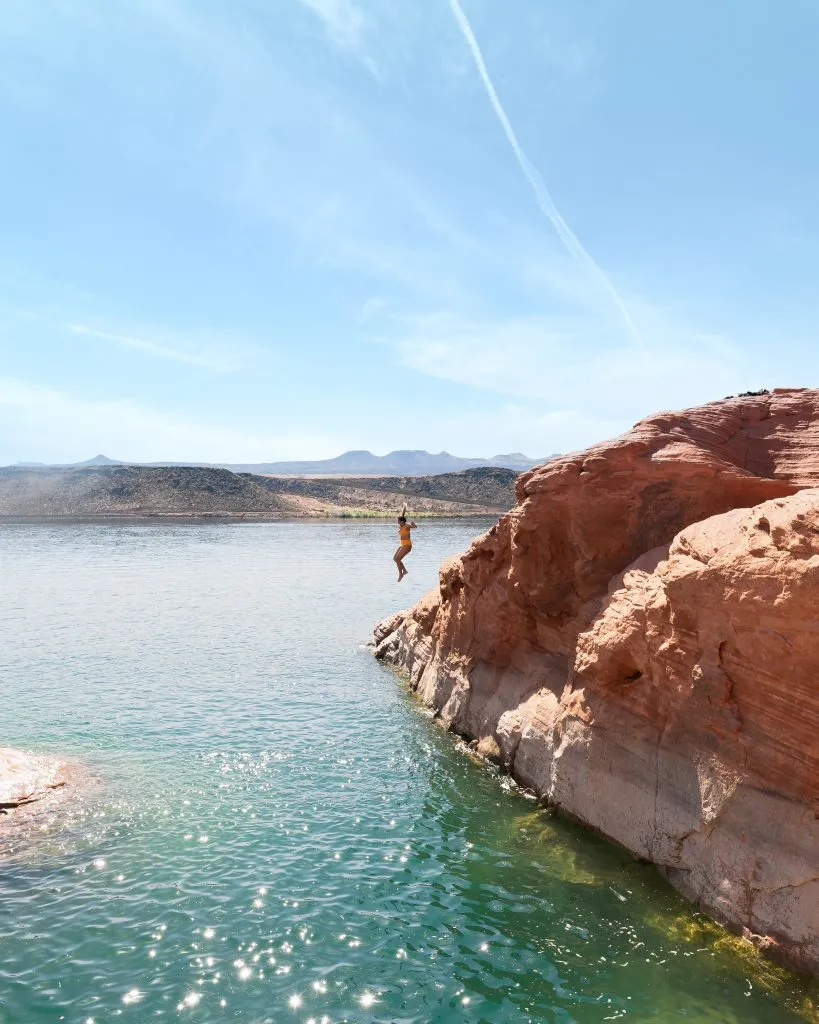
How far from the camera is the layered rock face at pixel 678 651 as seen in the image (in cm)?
964

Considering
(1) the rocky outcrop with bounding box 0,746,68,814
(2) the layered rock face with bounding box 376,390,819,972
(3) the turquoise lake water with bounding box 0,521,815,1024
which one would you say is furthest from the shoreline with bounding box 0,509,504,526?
(2) the layered rock face with bounding box 376,390,819,972

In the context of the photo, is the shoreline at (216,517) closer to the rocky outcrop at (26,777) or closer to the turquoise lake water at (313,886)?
the turquoise lake water at (313,886)

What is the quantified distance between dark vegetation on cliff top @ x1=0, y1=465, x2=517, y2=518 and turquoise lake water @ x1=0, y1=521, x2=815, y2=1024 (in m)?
111

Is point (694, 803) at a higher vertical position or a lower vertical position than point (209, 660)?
higher

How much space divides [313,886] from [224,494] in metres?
131

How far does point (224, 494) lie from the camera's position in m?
138

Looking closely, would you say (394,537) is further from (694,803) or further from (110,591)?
(694,803)

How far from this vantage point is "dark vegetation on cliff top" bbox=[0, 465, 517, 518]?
12838 centimetres

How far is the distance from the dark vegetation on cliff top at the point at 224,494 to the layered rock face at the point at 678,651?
4564 inches

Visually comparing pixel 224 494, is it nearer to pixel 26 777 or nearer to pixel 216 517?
pixel 216 517

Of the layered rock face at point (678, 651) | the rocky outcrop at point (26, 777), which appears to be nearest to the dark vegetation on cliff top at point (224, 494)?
the rocky outcrop at point (26, 777)

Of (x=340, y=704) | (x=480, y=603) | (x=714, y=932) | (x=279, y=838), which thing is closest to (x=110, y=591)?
(x=340, y=704)

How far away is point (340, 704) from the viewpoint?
2189 cm

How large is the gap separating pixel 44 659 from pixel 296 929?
68.0ft
